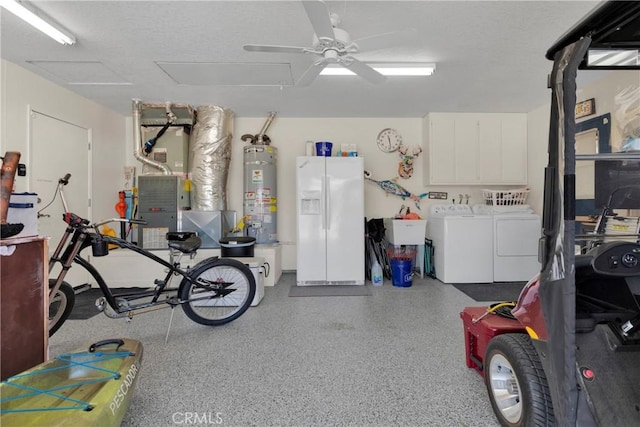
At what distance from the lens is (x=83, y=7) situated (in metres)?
2.06

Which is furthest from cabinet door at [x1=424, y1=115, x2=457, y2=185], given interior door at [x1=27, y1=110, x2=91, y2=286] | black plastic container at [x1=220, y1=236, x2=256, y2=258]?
interior door at [x1=27, y1=110, x2=91, y2=286]

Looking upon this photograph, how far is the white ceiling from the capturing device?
82.1 inches

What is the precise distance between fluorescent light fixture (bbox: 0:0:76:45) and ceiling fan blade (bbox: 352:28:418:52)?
2215mm

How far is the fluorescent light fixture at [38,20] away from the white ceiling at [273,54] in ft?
0.21

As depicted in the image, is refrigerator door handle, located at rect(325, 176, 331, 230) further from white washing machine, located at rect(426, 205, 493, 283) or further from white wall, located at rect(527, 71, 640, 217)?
white wall, located at rect(527, 71, 640, 217)

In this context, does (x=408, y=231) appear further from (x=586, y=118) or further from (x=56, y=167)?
(x=56, y=167)

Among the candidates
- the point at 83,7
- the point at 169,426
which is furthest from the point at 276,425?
the point at 83,7

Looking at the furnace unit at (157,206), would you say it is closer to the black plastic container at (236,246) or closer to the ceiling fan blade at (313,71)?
the black plastic container at (236,246)

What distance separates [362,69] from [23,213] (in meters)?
2.43

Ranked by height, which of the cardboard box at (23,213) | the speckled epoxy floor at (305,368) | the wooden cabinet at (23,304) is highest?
the cardboard box at (23,213)

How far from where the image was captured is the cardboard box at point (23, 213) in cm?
151

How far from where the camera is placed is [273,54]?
269 centimetres

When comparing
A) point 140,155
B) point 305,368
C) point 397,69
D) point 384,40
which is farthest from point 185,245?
point 397,69

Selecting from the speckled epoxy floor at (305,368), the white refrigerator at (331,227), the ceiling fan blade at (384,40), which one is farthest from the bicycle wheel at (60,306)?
the ceiling fan blade at (384,40)
